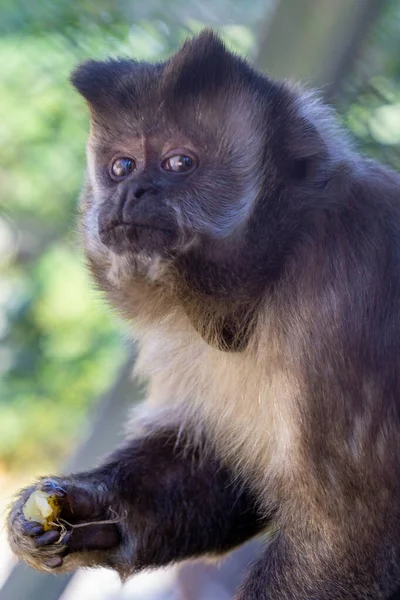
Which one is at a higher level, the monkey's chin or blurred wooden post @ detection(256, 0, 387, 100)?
blurred wooden post @ detection(256, 0, 387, 100)

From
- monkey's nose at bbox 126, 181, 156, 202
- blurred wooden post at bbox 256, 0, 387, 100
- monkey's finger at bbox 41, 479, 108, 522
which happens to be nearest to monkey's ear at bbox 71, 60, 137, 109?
monkey's nose at bbox 126, 181, 156, 202

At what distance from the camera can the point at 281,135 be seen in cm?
159

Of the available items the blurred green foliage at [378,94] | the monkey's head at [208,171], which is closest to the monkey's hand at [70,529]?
the monkey's head at [208,171]

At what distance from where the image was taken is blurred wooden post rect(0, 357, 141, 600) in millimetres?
2061

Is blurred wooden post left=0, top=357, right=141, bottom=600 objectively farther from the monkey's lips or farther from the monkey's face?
the monkey's lips

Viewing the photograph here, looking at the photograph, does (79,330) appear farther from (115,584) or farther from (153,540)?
(153,540)

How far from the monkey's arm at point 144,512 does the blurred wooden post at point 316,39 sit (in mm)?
912

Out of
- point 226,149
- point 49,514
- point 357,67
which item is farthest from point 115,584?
point 357,67

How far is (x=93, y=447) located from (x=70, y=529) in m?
0.47

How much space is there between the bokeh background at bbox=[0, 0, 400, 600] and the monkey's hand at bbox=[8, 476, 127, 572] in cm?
33

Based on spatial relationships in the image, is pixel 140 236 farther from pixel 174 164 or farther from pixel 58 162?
pixel 58 162

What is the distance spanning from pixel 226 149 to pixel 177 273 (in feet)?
0.86

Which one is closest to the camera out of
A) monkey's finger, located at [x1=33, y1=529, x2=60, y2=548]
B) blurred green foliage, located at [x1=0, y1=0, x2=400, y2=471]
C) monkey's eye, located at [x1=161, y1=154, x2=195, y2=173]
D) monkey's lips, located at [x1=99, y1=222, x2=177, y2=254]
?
monkey's lips, located at [x1=99, y1=222, x2=177, y2=254]

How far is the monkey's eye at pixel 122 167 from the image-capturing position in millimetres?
1587
